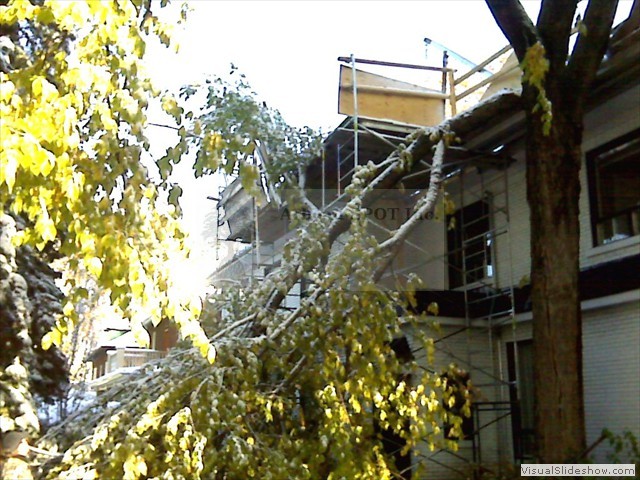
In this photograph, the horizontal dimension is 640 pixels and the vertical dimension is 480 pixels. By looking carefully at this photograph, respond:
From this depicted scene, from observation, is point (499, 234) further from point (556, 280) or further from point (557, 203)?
point (556, 280)

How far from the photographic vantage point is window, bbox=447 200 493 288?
11.4m

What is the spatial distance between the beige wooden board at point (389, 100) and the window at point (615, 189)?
303cm

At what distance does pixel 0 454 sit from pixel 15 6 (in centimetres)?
354

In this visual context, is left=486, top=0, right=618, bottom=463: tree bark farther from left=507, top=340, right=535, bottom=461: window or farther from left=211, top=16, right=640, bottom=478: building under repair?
left=507, top=340, right=535, bottom=461: window

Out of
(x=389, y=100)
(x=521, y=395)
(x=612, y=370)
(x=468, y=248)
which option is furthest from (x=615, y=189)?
(x=389, y=100)

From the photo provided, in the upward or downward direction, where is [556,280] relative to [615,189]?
downward

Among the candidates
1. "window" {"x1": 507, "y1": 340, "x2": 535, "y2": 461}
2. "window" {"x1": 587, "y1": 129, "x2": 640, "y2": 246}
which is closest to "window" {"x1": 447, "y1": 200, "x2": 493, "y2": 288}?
"window" {"x1": 507, "y1": 340, "x2": 535, "y2": 461}

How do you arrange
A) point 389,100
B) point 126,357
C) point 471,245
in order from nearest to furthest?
point 389,100 → point 471,245 → point 126,357

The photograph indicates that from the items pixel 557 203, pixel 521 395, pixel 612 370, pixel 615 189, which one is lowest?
pixel 521 395

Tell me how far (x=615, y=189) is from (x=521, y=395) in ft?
10.9

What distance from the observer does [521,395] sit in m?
10.4

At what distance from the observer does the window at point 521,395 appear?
1005 centimetres

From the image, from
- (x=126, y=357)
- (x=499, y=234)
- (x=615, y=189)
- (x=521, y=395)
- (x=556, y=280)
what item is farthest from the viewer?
(x=126, y=357)

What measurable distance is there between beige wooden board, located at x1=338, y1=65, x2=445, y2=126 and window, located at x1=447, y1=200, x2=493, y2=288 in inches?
67.6
